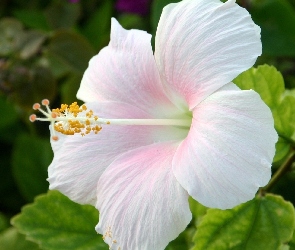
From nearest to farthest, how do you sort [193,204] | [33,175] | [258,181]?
1. [258,181]
2. [193,204]
3. [33,175]

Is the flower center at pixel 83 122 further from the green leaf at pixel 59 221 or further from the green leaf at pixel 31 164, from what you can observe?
the green leaf at pixel 31 164

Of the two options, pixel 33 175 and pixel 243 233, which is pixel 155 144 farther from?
pixel 33 175

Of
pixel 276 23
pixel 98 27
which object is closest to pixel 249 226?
pixel 276 23

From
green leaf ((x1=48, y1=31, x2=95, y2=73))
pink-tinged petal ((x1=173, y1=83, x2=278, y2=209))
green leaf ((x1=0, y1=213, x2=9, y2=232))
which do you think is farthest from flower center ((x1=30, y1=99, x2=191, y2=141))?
green leaf ((x1=0, y1=213, x2=9, y2=232))

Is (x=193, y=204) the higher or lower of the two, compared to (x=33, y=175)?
higher

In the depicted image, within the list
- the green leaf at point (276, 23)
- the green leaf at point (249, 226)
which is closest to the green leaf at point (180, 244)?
the green leaf at point (249, 226)

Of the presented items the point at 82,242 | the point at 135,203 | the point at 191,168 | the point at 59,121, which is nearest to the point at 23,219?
the point at 82,242

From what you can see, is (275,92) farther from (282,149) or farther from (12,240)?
(12,240)
